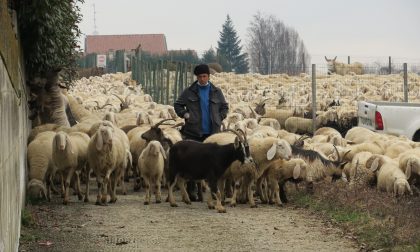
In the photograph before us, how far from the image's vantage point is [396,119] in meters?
22.2

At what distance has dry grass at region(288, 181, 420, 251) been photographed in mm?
10406

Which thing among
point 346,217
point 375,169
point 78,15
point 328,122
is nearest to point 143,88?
point 328,122

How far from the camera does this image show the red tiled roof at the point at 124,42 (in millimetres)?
122812

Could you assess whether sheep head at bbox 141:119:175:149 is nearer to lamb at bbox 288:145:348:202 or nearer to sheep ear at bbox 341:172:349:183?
lamb at bbox 288:145:348:202

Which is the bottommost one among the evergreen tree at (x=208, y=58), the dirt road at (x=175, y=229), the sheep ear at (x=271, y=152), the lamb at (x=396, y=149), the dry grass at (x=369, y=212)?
the dirt road at (x=175, y=229)

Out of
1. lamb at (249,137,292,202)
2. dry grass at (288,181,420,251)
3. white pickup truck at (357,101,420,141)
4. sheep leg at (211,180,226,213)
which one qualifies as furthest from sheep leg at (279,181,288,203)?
white pickup truck at (357,101,420,141)

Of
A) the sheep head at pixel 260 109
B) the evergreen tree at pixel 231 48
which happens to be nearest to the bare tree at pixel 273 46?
the evergreen tree at pixel 231 48

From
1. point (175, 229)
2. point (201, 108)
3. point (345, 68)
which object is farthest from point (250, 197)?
point (345, 68)

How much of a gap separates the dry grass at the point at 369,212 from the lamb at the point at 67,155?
3.33m

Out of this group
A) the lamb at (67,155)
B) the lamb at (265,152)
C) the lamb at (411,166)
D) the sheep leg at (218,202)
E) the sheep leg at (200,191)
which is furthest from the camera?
the lamb at (411,166)

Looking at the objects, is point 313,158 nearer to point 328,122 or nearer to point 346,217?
point 346,217

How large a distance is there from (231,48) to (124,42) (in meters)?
25.1

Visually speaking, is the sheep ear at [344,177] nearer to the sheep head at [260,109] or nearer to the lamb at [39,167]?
the lamb at [39,167]

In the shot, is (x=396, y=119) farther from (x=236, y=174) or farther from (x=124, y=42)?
(x=124, y=42)
